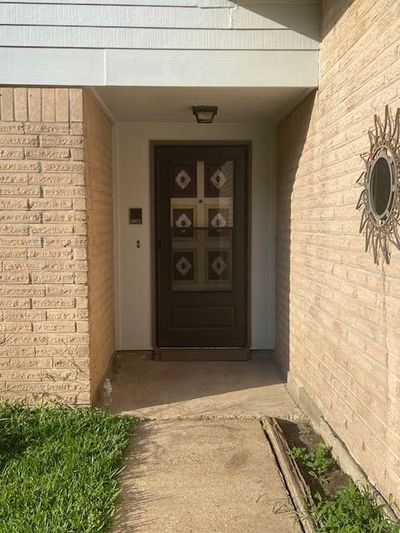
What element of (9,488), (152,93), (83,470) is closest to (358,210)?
(152,93)

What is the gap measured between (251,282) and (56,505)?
3184 millimetres

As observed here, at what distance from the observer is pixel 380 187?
8.17 feet

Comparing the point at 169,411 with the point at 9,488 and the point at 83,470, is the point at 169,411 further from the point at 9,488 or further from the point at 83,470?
the point at 9,488

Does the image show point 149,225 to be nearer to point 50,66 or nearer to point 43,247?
point 43,247

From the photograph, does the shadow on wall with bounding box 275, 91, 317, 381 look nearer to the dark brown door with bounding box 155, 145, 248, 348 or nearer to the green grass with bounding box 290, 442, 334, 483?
the dark brown door with bounding box 155, 145, 248, 348

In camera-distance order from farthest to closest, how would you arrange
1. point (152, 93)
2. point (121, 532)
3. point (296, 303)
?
point (296, 303)
point (152, 93)
point (121, 532)

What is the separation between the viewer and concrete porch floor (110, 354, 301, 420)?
12.7 feet

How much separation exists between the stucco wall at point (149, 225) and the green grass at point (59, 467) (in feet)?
5.63

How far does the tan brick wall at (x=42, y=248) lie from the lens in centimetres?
353

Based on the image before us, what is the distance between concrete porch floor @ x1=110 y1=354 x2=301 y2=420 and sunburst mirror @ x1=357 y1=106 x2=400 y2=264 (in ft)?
5.98

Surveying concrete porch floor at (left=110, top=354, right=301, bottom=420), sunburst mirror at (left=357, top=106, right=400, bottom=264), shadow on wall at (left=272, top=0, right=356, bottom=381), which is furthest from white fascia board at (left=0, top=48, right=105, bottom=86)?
concrete porch floor at (left=110, top=354, right=301, bottom=420)

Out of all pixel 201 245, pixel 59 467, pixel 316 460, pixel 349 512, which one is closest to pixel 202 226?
pixel 201 245

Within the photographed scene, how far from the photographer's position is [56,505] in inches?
100

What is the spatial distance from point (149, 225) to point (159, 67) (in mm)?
1923
